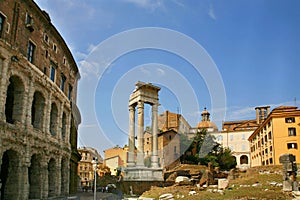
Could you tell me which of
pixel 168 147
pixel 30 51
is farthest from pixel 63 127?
pixel 168 147

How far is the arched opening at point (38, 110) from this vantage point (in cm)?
2362

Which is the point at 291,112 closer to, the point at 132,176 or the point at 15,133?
the point at 132,176

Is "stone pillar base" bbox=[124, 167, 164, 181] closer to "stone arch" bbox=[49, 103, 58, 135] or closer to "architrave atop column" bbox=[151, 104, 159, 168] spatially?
"architrave atop column" bbox=[151, 104, 159, 168]

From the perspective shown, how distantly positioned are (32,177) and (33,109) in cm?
534

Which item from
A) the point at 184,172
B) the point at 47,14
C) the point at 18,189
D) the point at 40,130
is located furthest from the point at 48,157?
the point at 184,172

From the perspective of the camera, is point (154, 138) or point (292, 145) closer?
point (154, 138)

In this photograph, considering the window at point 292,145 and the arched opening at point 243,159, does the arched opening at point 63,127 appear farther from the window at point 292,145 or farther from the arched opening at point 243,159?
the arched opening at point 243,159

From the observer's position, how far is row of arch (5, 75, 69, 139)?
805 inches

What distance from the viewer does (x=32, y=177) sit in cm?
2323

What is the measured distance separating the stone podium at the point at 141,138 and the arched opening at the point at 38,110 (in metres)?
15.4

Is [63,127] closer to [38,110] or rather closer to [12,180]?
[38,110]

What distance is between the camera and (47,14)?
26.0 metres

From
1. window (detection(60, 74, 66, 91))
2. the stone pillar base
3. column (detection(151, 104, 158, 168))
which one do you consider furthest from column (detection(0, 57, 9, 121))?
column (detection(151, 104, 158, 168))

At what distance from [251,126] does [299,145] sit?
37926mm
